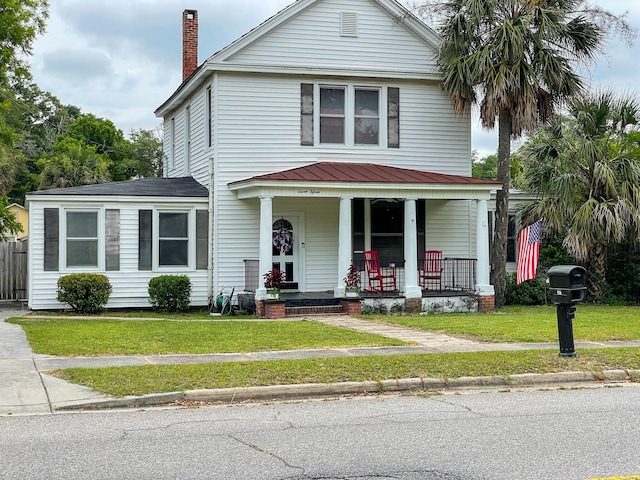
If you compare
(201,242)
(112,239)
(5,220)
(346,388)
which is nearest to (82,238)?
(112,239)

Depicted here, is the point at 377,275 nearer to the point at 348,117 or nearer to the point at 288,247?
the point at 288,247

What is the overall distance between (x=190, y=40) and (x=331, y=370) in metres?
17.3

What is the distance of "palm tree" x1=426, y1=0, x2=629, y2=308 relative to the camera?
2012 cm

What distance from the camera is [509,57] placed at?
20.2 m

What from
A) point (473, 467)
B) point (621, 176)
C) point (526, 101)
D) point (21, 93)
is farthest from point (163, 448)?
point (21, 93)

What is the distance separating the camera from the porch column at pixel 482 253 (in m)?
20.3

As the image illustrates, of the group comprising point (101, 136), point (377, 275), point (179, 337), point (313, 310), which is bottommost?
point (179, 337)

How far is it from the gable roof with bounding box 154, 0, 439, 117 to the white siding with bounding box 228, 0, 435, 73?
137 millimetres

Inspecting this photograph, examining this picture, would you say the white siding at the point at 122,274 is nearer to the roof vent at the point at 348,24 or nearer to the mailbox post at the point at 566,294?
the roof vent at the point at 348,24

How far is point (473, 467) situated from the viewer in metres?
6.27

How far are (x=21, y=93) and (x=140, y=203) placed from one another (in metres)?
58.6

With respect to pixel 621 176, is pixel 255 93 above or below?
above

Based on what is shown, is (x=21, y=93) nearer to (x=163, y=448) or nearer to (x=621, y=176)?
(x=621, y=176)

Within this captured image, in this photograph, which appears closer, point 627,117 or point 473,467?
point 473,467
